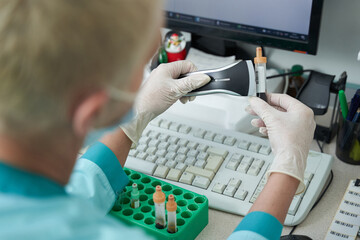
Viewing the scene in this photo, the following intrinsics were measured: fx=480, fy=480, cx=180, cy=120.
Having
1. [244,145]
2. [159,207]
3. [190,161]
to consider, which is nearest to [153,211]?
[159,207]

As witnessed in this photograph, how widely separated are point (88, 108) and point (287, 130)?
48cm

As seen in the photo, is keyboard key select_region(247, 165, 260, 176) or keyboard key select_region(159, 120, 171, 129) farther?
keyboard key select_region(159, 120, 171, 129)

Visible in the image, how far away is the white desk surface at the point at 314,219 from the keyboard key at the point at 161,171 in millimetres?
122

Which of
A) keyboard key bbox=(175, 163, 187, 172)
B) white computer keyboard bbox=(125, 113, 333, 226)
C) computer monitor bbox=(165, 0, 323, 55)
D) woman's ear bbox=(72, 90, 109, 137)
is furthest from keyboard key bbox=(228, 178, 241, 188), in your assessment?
woman's ear bbox=(72, 90, 109, 137)

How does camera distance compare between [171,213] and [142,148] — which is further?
[142,148]

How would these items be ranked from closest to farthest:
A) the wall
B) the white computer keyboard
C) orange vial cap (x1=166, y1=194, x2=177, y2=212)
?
orange vial cap (x1=166, y1=194, x2=177, y2=212)
the white computer keyboard
the wall

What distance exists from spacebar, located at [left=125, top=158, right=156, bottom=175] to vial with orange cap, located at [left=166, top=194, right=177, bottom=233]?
0.18 m

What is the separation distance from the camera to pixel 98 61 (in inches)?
18.3

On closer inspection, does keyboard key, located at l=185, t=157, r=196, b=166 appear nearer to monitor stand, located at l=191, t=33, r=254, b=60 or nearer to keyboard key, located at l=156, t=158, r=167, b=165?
keyboard key, located at l=156, t=158, r=167, b=165

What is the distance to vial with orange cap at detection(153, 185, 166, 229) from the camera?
820 millimetres

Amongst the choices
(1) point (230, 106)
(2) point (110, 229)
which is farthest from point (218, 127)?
(2) point (110, 229)

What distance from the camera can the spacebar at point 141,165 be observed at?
987mm

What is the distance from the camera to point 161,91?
38.5 inches

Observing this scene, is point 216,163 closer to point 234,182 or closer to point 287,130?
point 234,182
